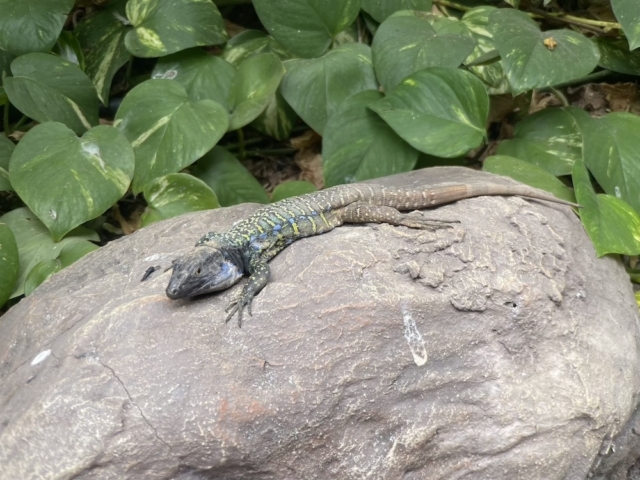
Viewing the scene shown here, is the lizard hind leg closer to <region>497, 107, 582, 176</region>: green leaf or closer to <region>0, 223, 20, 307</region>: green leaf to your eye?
<region>497, 107, 582, 176</region>: green leaf

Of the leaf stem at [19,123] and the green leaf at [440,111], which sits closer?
the green leaf at [440,111]

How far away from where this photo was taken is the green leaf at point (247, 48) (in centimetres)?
559

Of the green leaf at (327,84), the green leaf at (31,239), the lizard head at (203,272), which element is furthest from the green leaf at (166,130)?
the lizard head at (203,272)

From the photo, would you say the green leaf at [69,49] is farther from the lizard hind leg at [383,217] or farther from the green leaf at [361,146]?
the lizard hind leg at [383,217]

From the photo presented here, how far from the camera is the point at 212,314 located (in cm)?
302

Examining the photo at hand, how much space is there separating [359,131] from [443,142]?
732mm

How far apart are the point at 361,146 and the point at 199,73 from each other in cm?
171

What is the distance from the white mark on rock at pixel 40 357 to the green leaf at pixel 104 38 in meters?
3.40

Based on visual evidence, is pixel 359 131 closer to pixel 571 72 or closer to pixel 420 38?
pixel 420 38

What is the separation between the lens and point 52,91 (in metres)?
5.07

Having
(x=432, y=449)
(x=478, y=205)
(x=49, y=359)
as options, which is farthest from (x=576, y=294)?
(x=49, y=359)

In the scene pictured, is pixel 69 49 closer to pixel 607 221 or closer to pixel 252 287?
pixel 252 287

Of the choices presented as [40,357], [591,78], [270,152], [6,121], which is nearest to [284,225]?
[40,357]

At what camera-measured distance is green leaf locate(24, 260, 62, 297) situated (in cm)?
418
